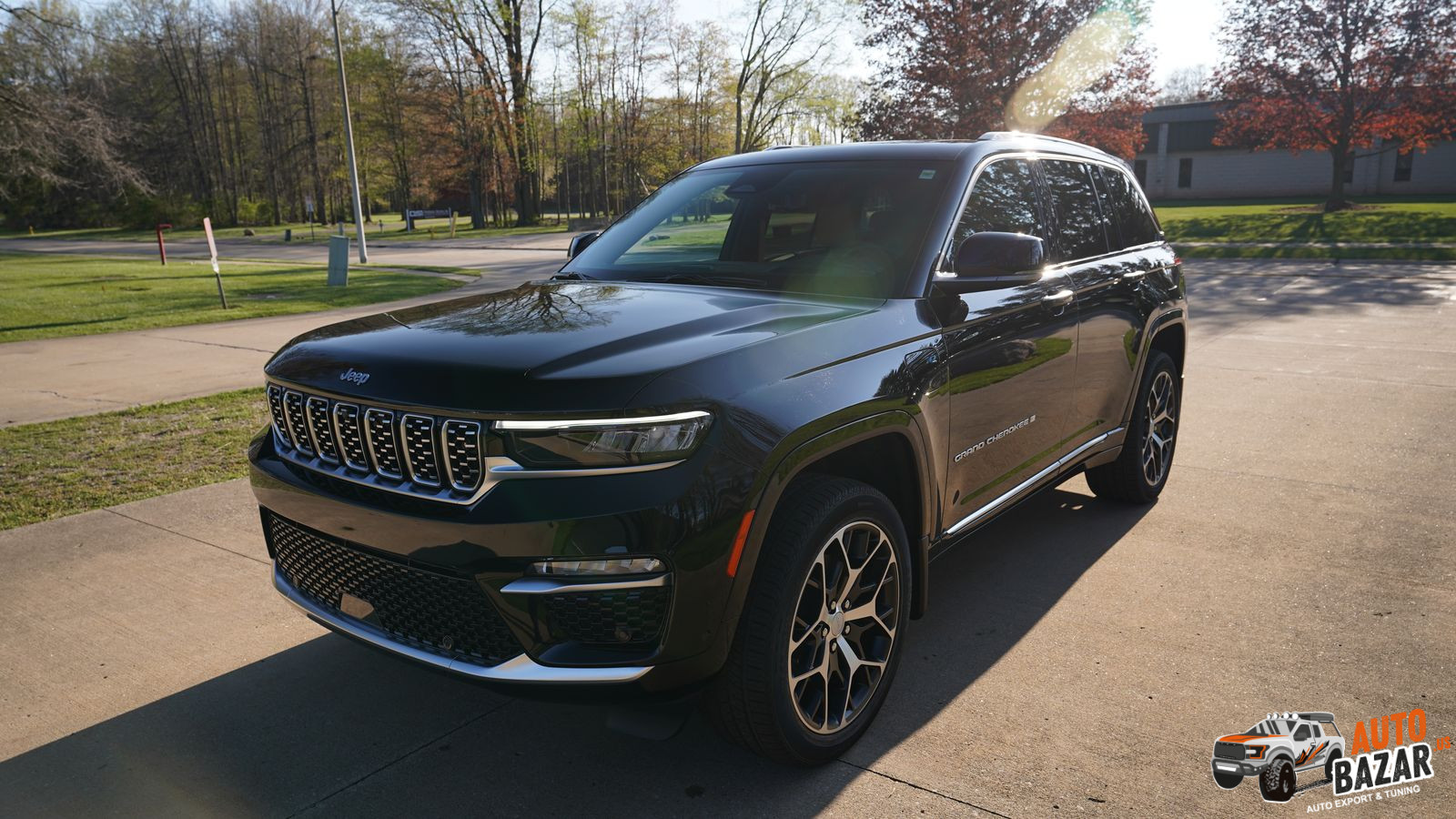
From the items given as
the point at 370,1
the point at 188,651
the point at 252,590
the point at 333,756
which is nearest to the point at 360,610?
the point at 333,756

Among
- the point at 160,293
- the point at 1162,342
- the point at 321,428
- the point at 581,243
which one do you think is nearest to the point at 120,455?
the point at 581,243

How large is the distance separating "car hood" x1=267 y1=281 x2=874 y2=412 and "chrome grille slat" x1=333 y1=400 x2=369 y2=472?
54 millimetres

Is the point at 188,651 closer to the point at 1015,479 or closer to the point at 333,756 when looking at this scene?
the point at 333,756

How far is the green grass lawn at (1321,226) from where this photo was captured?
27.7m

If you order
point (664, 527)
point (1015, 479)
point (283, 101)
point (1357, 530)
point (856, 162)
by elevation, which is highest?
point (283, 101)

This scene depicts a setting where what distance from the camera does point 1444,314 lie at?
12.9 metres

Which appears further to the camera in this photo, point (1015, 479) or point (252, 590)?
point (252, 590)

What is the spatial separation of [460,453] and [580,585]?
467 mm

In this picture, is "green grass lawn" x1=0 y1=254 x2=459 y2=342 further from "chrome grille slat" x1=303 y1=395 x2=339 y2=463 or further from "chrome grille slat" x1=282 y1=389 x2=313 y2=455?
"chrome grille slat" x1=303 y1=395 x2=339 y2=463

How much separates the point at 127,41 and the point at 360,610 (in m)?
67.3

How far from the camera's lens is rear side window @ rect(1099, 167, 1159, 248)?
5.05m

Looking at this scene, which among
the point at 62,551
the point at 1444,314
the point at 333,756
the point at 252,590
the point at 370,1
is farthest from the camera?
the point at 370,1

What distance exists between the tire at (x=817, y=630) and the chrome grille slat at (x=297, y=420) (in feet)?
4.74

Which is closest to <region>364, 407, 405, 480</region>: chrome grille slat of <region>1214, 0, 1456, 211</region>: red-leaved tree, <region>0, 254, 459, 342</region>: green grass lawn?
<region>0, 254, 459, 342</region>: green grass lawn
